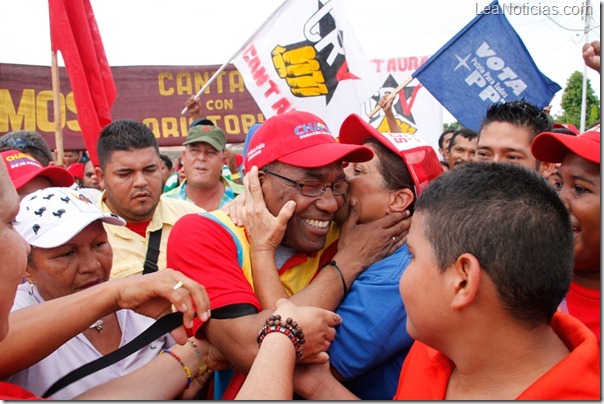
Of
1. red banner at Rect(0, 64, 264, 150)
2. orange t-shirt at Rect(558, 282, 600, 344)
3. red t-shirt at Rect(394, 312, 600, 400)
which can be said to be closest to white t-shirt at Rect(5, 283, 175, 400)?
red t-shirt at Rect(394, 312, 600, 400)

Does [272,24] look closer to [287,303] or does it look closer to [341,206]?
[341,206]

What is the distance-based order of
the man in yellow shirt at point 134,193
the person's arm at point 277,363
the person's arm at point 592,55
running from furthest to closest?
the man in yellow shirt at point 134,193
the person's arm at point 592,55
the person's arm at point 277,363

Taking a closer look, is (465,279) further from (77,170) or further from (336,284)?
(77,170)

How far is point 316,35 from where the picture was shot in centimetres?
577

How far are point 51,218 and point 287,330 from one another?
108 centimetres

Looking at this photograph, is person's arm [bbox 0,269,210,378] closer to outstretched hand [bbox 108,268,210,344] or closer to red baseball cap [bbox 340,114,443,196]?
outstretched hand [bbox 108,268,210,344]

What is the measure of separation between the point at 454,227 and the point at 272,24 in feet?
16.3

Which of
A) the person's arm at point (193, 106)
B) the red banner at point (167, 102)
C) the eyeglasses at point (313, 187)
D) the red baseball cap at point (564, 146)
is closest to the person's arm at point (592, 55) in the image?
the red baseball cap at point (564, 146)

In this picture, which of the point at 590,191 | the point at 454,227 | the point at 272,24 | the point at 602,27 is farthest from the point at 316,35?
the point at 454,227

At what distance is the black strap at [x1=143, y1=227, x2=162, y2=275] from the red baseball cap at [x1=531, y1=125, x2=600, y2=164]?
7.53 ft

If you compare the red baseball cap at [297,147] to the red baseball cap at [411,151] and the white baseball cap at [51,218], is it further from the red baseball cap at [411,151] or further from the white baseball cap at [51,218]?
the white baseball cap at [51,218]

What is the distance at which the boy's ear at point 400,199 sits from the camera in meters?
2.27

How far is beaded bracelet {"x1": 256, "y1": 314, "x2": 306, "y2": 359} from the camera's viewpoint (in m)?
1.63

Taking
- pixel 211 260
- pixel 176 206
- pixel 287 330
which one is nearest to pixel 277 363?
pixel 287 330
